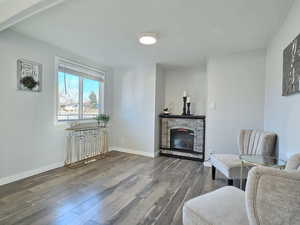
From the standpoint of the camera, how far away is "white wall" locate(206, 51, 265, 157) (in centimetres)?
307

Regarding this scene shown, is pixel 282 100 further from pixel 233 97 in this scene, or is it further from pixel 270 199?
pixel 270 199

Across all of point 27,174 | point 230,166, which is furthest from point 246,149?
point 27,174

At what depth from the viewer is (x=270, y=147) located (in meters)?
2.26

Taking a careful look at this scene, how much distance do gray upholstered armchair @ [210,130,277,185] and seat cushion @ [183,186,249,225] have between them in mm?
956

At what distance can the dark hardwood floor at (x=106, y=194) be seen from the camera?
179 cm

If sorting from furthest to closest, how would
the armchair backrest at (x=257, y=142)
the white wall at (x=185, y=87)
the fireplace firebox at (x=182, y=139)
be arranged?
1. the white wall at (x=185, y=87)
2. the fireplace firebox at (x=182, y=139)
3. the armchair backrest at (x=257, y=142)

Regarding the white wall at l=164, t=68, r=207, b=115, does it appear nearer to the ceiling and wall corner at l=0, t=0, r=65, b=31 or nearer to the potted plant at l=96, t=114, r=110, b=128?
the potted plant at l=96, t=114, r=110, b=128

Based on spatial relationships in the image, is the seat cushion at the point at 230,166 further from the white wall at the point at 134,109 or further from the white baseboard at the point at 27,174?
the white baseboard at the point at 27,174

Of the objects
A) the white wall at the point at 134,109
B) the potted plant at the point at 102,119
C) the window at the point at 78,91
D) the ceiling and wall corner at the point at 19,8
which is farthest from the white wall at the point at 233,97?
the ceiling and wall corner at the point at 19,8

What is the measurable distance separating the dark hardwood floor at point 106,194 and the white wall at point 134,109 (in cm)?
96

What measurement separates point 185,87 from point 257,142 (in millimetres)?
2345

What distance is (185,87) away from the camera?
14.8ft

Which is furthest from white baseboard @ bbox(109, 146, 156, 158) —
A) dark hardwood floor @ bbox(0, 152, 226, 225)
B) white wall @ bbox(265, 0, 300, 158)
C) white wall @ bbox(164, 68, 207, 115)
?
white wall @ bbox(265, 0, 300, 158)

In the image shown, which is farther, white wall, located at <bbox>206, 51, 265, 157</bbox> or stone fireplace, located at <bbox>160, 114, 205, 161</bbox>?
stone fireplace, located at <bbox>160, 114, 205, 161</bbox>
